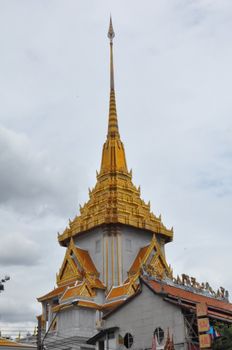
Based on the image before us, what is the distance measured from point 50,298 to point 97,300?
808 cm

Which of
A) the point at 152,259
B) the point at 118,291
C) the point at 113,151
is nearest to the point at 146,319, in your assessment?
the point at 118,291

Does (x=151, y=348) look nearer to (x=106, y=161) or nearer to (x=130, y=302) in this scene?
(x=130, y=302)

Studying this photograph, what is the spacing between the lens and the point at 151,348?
41750 mm

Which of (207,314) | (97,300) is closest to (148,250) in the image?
(97,300)

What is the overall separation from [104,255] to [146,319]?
81.0ft

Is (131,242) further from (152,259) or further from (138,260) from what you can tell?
(152,259)

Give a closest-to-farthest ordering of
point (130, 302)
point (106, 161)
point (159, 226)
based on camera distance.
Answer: point (130, 302)
point (159, 226)
point (106, 161)

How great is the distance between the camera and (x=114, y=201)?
238ft

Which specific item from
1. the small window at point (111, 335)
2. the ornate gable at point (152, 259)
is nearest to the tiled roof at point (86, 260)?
the ornate gable at point (152, 259)

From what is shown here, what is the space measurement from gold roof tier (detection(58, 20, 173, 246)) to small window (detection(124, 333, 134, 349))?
2522cm

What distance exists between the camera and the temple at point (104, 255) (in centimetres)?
5969

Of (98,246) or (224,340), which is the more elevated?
(98,246)

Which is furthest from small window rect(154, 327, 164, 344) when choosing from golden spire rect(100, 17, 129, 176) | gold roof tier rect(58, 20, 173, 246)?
golden spire rect(100, 17, 129, 176)

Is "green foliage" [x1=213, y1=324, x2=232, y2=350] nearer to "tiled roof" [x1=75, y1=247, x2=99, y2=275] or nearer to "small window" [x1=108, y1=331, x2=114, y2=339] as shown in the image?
"small window" [x1=108, y1=331, x2=114, y2=339]
